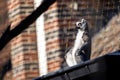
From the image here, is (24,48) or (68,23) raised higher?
(68,23)

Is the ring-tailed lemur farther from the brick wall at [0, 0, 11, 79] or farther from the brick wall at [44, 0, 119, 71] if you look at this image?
the brick wall at [0, 0, 11, 79]

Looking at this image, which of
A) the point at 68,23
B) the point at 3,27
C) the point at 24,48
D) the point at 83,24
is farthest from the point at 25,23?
the point at 83,24

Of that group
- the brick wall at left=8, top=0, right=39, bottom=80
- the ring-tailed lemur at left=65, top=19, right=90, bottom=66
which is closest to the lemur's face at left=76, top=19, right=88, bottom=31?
the ring-tailed lemur at left=65, top=19, right=90, bottom=66

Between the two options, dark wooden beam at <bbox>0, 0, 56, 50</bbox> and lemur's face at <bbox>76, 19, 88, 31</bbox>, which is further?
dark wooden beam at <bbox>0, 0, 56, 50</bbox>

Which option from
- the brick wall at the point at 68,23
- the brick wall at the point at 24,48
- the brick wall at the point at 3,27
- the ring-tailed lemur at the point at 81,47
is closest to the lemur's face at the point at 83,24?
the ring-tailed lemur at the point at 81,47

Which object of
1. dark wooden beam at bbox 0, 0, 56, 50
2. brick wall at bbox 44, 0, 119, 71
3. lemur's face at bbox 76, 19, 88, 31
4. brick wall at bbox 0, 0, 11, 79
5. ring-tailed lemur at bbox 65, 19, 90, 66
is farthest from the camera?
brick wall at bbox 0, 0, 11, 79

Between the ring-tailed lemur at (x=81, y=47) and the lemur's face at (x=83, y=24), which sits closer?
the ring-tailed lemur at (x=81, y=47)

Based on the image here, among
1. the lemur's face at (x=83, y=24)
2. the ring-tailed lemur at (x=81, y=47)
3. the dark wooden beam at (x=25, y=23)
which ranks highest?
the dark wooden beam at (x=25, y=23)

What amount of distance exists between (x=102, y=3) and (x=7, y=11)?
1.91m

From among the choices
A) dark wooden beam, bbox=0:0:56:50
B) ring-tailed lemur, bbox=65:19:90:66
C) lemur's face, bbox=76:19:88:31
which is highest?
dark wooden beam, bbox=0:0:56:50

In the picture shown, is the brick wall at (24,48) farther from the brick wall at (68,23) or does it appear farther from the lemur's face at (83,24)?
the lemur's face at (83,24)

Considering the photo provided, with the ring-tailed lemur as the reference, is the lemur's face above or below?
above

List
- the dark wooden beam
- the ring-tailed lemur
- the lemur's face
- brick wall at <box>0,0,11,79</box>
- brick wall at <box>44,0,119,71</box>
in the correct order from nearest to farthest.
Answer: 1. the ring-tailed lemur
2. the lemur's face
3. brick wall at <box>44,0,119,71</box>
4. the dark wooden beam
5. brick wall at <box>0,0,11,79</box>

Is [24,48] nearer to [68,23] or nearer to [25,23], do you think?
[25,23]
